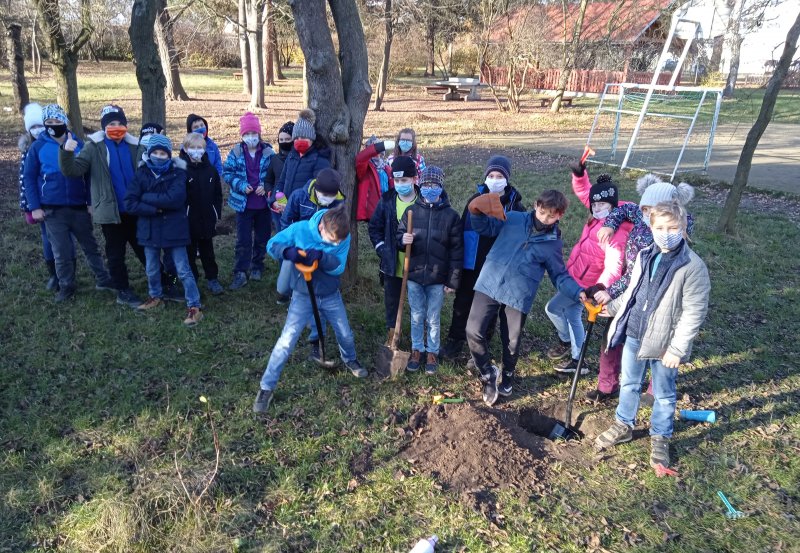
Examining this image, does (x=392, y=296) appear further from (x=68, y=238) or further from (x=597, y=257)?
(x=68, y=238)

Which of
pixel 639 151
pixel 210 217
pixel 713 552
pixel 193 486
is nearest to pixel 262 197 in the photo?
pixel 210 217

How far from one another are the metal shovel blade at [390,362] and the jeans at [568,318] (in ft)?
4.69

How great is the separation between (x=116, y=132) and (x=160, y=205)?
0.96 metres

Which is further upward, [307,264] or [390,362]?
[307,264]

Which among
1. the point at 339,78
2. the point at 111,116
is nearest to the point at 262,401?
the point at 339,78

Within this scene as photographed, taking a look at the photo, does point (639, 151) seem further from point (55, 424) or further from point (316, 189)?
point (55, 424)

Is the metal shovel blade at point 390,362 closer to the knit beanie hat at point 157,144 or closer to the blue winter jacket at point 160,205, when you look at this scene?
the blue winter jacket at point 160,205

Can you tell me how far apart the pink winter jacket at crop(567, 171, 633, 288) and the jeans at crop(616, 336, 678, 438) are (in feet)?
2.40

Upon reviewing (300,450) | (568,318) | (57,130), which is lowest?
(300,450)

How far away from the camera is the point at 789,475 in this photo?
388 centimetres

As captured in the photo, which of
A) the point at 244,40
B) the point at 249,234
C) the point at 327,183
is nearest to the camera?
the point at 327,183

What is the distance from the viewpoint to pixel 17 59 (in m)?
14.8

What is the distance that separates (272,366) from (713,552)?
3.14 m

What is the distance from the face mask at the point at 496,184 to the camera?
4664mm
